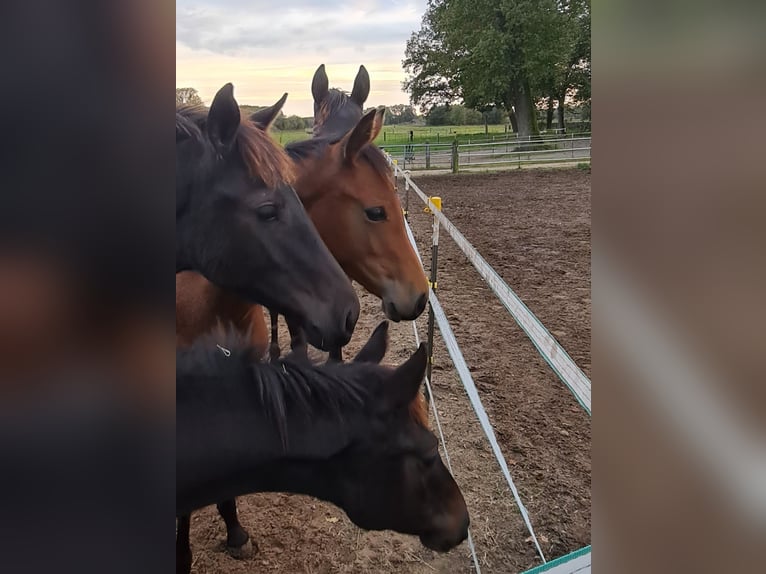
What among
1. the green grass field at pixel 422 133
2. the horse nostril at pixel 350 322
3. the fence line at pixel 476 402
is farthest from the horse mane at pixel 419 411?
the green grass field at pixel 422 133

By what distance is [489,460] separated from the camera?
2016 millimetres

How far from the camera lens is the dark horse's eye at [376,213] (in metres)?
1.40

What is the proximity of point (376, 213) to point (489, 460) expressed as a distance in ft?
3.65

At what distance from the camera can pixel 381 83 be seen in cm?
121

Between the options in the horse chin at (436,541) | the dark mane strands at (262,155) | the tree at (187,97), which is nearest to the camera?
the tree at (187,97)

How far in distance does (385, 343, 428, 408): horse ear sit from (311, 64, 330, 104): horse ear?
0.59 meters

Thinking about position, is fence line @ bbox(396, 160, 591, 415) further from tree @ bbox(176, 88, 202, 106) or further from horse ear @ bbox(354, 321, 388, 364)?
tree @ bbox(176, 88, 202, 106)

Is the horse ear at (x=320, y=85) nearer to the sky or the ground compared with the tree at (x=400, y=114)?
nearer to the sky

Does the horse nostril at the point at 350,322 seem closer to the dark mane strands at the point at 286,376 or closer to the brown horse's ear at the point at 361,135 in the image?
the dark mane strands at the point at 286,376

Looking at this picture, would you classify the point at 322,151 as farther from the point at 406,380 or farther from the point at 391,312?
the point at 406,380

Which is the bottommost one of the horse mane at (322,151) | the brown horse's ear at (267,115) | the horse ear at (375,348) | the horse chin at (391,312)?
the horse ear at (375,348)

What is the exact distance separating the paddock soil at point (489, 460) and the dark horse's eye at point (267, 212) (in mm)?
359
